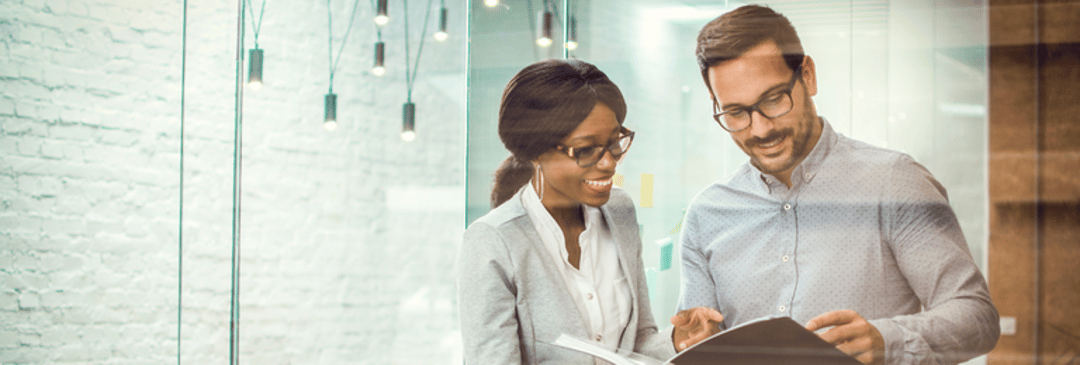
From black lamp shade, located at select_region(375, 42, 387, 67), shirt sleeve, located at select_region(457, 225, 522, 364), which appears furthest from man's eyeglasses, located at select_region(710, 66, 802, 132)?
black lamp shade, located at select_region(375, 42, 387, 67)

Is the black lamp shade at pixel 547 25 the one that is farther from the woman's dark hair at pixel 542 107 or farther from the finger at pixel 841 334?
the finger at pixel 841 334

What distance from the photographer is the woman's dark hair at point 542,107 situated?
4.88 ft

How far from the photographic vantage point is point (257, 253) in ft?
6.89

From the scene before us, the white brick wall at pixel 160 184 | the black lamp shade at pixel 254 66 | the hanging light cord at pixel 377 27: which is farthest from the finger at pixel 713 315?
the black lamp shade at pixel 254 66

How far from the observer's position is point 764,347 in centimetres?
124

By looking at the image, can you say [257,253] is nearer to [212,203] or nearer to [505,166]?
[212,203]

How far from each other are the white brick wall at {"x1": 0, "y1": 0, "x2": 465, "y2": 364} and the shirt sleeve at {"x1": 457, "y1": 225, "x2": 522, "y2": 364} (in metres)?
0.58

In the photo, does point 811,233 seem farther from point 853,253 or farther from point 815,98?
point 815,98

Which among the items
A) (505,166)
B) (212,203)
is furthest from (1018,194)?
(212,203)

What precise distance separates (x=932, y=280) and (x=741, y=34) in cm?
57

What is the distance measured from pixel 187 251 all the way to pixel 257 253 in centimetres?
30

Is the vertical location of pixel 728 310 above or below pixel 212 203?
below

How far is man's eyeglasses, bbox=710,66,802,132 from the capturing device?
52.9 inches

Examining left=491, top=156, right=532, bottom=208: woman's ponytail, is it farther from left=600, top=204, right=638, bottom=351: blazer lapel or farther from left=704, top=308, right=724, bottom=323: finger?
left=704, top=308, right=724, bottom=323: finger
